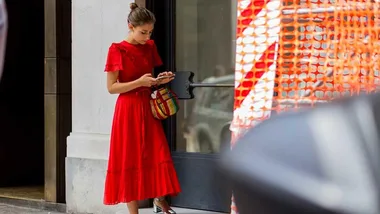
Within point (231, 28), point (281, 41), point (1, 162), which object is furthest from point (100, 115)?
point (281, 41)

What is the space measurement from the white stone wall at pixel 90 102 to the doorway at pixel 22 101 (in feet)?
6.24

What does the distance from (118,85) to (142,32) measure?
471 millimetres

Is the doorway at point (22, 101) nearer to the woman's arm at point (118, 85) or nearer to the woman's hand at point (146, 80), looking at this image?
the woman's arm at point (118, 85)

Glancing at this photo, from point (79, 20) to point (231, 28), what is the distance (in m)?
1.74

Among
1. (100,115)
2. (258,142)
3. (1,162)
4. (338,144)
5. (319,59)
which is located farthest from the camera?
(1,162)

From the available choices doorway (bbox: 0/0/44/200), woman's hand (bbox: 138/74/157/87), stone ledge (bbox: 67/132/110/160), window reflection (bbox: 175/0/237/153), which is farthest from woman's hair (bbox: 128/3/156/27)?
doorway (bbox: 0/0/44/200)

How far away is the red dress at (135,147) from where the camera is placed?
567 cm

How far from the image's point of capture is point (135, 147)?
5.70 m

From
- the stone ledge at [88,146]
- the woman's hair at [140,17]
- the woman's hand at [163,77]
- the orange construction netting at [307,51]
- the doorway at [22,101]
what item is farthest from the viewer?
the doorway at [22,101]

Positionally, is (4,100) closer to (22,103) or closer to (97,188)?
(22,103)

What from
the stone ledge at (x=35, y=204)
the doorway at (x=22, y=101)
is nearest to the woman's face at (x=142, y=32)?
the stone ledge at (x=35, y=204)

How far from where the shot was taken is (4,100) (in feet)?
30.3

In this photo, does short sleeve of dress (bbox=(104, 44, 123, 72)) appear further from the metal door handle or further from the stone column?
the stone column

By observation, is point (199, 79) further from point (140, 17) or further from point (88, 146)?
point (140, 17)
